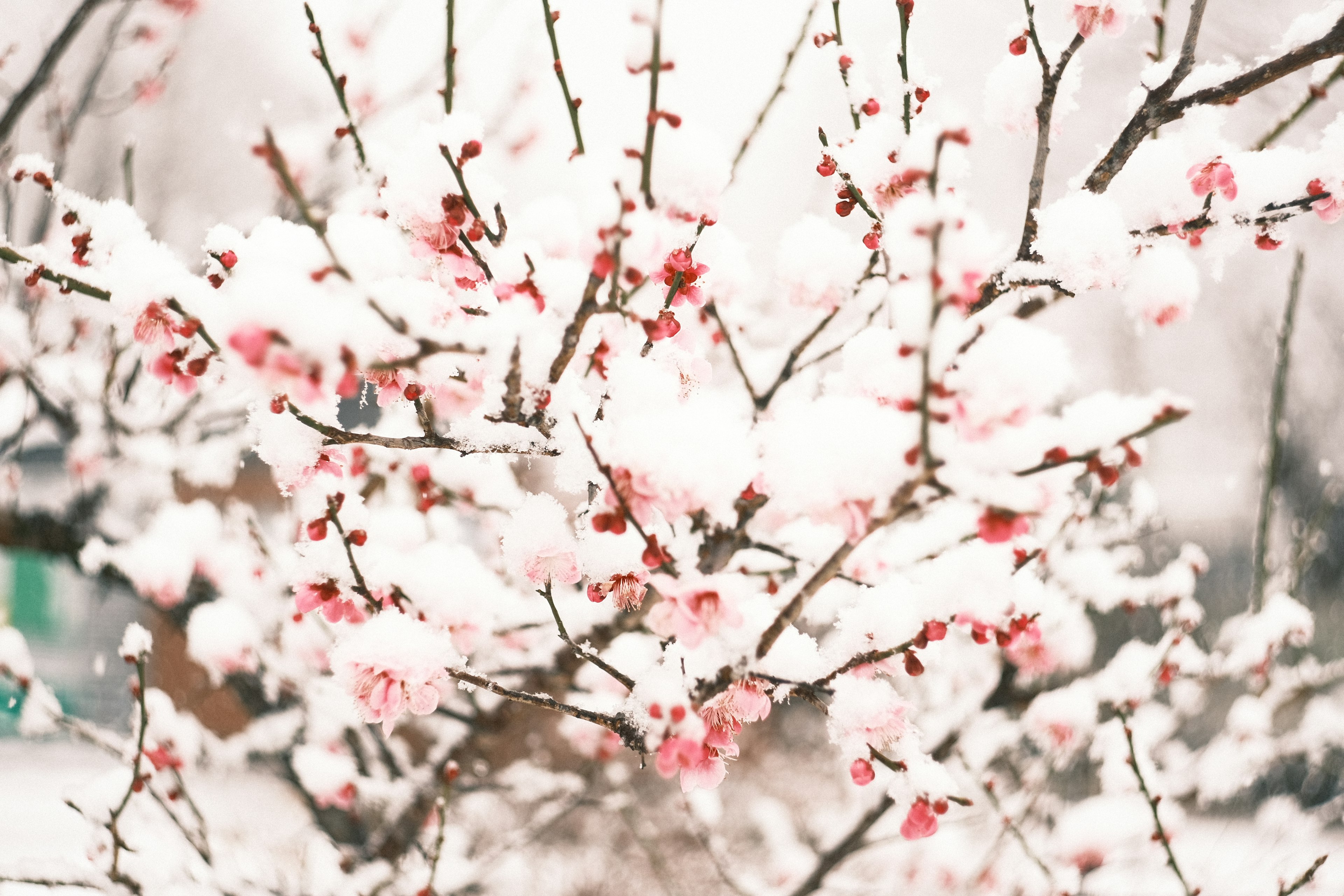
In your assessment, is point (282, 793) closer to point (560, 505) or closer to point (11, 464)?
point (11, 464)

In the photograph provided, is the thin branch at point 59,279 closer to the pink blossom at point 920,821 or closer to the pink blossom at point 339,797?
the pink blossom at point 920,821

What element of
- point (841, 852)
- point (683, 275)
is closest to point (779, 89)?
point (683, 275)

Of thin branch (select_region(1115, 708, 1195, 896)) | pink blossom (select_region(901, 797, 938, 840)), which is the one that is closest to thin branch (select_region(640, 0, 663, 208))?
pink blossom (select_region(901, 797, 938, 840))

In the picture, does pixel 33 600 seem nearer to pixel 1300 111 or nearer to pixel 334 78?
pixel 334 78

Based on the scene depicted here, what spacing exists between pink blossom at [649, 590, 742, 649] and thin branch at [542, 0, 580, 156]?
691 mm

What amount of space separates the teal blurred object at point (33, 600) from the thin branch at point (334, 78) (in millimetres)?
Answer: 14159

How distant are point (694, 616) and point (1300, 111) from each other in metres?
1.85

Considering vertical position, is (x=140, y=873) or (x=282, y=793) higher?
(x=282, y=793)

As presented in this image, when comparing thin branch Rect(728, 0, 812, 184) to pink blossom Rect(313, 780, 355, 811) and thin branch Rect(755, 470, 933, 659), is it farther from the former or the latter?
pink blossom Rect(313, 780, 355, 811)

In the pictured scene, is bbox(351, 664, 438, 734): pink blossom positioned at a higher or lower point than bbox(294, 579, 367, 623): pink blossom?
lower

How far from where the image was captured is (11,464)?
11.3ft

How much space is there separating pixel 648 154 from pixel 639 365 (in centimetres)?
32

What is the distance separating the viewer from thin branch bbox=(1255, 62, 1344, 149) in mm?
1420

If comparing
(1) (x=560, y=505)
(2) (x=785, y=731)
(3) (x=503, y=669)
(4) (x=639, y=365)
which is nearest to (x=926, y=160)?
(4) (x=639, y=365)
